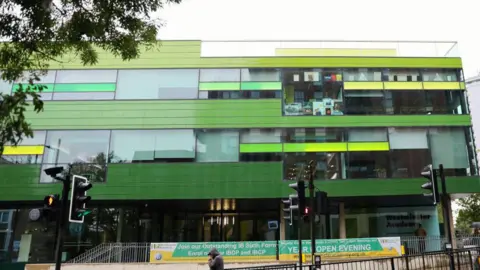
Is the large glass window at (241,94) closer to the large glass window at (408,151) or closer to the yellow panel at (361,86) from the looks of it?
the yellow panel at (361,86)

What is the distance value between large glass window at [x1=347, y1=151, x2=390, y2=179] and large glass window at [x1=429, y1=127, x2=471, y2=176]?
9.56 ft

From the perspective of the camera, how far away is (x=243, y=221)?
26.1 meters

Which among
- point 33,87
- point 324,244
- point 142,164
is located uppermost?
point 142,164

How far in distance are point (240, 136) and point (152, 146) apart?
4.97 metres

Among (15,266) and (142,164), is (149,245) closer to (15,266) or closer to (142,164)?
(142,164)

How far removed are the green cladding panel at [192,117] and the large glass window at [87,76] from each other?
56.8 inches

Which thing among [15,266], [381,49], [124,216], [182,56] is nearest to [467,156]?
[381,49]

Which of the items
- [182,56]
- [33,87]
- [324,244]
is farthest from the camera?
[182,56]

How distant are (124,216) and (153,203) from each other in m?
1.93

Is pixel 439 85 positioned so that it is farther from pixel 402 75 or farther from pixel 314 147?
pixel 314 147

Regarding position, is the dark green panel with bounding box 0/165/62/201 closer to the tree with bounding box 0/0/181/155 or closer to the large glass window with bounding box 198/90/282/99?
the large glass window with bounding box 198/90/282/99

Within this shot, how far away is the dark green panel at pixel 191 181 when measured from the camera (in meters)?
22.4

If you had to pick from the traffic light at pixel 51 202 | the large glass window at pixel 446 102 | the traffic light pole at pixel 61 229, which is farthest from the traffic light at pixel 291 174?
the traffic light at pixel 51 202

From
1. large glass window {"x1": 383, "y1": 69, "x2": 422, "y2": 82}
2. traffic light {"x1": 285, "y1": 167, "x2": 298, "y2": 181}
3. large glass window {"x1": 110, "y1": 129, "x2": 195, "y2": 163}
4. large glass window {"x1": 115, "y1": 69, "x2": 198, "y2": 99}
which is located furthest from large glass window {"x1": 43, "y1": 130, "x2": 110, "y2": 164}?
large glass window {"x1": 383, "y1": 69, "x2": 422, "y2": 82}
